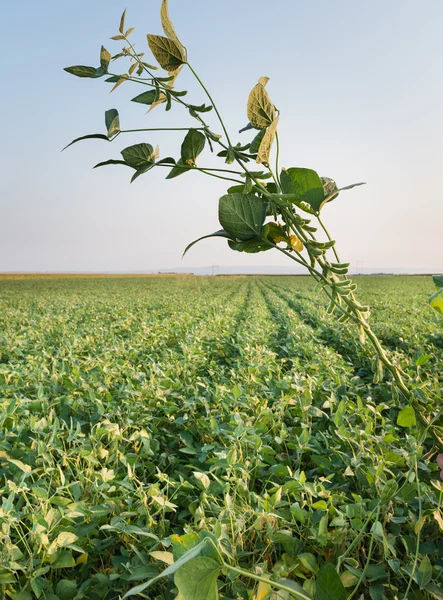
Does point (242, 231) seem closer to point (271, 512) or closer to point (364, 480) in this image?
point (271, 512)

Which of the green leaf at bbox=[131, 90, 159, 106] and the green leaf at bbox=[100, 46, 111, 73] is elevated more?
the green leaf at bbox=[100, 46, 111, 73]

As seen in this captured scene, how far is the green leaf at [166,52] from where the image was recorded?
0.63 meters

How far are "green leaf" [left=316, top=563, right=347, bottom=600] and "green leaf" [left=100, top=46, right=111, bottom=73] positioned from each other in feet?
3.44

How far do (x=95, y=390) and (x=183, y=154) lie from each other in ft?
9.99

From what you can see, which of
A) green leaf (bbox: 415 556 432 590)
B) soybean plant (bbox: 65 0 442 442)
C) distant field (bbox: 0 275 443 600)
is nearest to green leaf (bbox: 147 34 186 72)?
soybean plant (bbox: 65 0 442 442)

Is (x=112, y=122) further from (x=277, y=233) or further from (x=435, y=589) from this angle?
(x=435, y=589)

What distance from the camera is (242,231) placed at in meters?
0.70

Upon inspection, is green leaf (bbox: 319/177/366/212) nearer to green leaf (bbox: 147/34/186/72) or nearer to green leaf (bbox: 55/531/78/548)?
green leaf (bbox: 147/34/186/72)

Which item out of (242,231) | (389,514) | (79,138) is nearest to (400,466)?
(389,514)

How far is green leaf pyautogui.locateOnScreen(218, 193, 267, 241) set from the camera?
2.21 ft

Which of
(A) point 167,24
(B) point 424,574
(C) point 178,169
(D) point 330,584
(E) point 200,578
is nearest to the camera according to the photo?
(E) point 200,578

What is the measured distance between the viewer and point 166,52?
0.64 metres

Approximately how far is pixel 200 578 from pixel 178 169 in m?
0.62

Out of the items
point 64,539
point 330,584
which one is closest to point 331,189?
point 330,584
